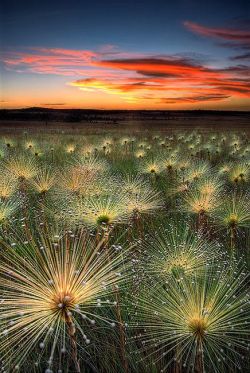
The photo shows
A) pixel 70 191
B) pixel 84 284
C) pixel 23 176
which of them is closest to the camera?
pixel 84 284

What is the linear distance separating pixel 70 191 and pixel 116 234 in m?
1.05

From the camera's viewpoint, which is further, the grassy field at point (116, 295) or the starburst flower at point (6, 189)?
the starburst flower at point (6, 189)

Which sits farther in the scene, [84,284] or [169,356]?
[169,356]

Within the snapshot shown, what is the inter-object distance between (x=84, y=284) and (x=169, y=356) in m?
1.76

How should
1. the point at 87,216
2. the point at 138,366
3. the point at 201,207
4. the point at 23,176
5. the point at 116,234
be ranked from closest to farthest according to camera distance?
the point at 138,366 < the point at 87,216 < the point at 201,207 < the point at 116,234 < the point at 23,176

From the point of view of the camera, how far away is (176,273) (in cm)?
345

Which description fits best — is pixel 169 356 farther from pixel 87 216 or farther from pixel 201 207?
pixel 201 207

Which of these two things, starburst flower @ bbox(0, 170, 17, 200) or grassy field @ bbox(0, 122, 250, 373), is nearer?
grassy field @ bbox(0, 122, 250, 373)

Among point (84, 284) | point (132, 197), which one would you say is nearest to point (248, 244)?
point (132, 197)

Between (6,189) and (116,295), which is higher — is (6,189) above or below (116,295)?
above

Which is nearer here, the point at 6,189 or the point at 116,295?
the point at 116,295

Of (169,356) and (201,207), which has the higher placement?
(201,207)

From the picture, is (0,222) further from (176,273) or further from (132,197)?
(176,273)

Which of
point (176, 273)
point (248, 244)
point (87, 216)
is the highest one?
point (87, 216)
